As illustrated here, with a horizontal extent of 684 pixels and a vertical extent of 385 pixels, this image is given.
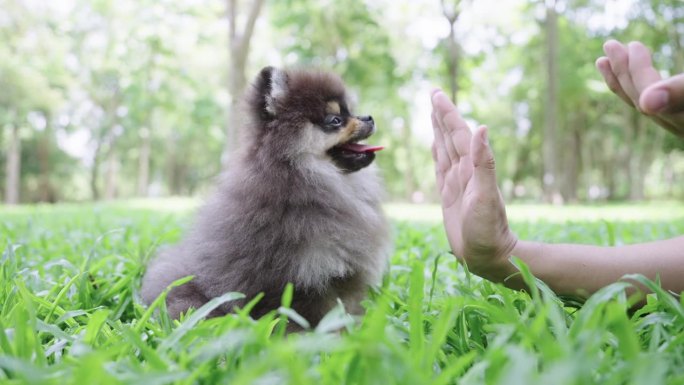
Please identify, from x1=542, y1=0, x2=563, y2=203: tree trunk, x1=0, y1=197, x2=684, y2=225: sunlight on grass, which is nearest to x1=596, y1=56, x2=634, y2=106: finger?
x1=0, y1=197, x2=684, y2=225: sunlight on grass

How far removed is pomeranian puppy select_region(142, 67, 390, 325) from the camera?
1.93m

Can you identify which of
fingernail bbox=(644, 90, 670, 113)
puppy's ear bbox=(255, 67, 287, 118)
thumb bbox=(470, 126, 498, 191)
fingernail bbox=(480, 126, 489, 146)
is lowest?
thumb bbox=(470, 126, 498, 191)

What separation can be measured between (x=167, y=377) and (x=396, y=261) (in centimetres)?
209

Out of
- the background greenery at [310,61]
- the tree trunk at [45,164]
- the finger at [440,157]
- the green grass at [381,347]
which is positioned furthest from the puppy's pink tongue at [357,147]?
the tree trunk at [45,164]

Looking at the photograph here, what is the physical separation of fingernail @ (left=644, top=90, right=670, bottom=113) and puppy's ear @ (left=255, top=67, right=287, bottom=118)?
1481mm

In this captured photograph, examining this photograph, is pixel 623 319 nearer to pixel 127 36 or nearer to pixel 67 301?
pixel 67 301

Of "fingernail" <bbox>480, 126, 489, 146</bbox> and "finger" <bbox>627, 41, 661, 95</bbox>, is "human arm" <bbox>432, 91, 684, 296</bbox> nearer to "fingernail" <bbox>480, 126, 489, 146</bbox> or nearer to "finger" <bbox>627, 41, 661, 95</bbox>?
"fingernail" <bbox>480, 126, 489, 146</bbox>

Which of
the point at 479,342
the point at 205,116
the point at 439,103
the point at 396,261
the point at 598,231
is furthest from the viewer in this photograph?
the point at 205,116

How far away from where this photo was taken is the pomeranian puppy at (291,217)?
1930 millimetres

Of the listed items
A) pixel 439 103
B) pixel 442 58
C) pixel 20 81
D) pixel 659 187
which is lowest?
pixel 659 187

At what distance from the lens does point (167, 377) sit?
102cm

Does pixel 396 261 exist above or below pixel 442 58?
below

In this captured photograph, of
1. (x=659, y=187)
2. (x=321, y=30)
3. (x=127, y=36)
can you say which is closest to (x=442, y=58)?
(x=321, y=30)

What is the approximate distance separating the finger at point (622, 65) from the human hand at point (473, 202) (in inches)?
20.9
